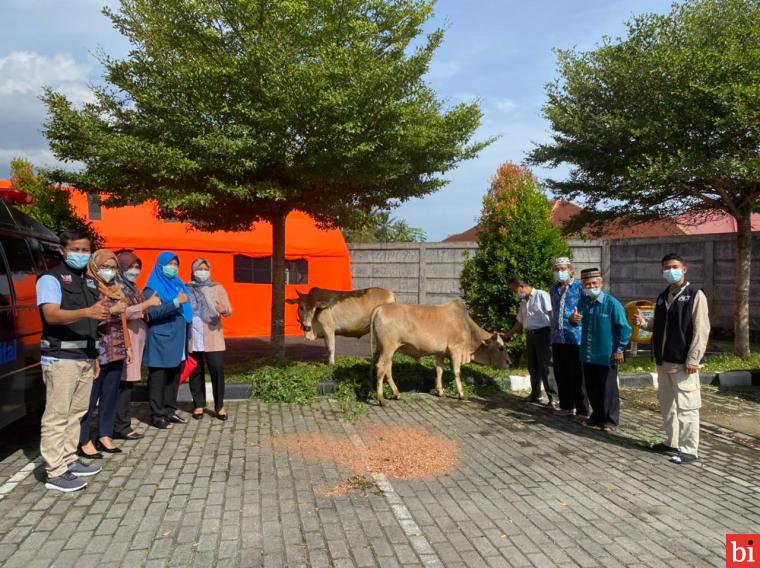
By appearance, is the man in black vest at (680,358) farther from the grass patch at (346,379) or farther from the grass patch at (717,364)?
the grass patch at (717,364)

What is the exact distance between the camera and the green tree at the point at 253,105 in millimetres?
6781

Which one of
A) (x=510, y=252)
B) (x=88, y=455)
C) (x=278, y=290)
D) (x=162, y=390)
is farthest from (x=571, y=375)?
(x=88, y=455)

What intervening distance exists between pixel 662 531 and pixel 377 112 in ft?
18.2

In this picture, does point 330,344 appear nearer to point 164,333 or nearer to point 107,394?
point 164,333

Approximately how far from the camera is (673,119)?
880 cm

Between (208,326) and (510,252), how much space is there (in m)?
5.01

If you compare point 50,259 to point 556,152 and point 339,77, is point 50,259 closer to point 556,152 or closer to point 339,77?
point 339,77

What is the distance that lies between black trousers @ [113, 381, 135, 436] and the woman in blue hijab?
1.05 ft

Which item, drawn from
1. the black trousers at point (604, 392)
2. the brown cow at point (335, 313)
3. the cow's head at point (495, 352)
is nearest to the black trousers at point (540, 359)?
the cow's head at point (495, 352)

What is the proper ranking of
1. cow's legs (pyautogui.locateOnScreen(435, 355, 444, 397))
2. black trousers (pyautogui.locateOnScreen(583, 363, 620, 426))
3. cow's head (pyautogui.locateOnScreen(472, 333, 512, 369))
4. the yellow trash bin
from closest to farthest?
black trousers (pyautogui.locateOnScreen(583, 363, 620, 426))
cow's legs (pyautogui.locateOnScreen(435, 355, 444, 397))
cow's head (pyautogui.locateOnScreen(472, 333, 512, 369))
the yellow trash bin

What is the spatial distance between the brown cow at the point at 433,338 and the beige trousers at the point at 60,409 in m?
3.89

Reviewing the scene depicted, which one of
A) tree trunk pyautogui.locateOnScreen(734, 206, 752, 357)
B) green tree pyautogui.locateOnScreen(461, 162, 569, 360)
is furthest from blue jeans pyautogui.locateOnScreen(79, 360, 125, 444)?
tree trunk pyautogui.locateOnScreen(734, 206, 752, 357)

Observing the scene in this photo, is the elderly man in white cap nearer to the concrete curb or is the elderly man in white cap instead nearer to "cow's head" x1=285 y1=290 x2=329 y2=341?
the concrete curb

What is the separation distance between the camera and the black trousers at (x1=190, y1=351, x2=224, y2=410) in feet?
20.9
